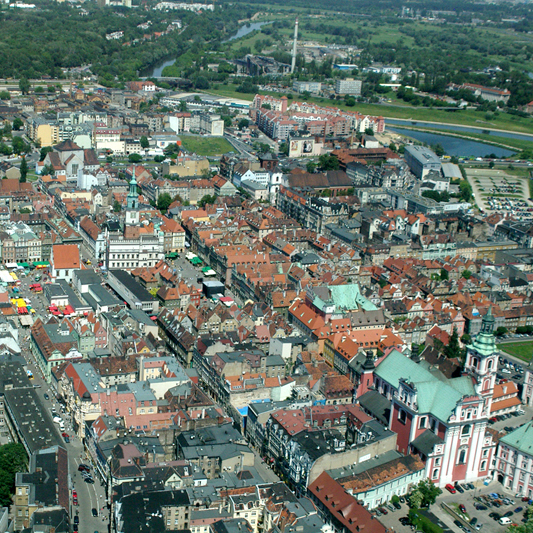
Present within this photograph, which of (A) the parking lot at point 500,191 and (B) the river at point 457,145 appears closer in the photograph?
(A) the parking lot at point 500,191

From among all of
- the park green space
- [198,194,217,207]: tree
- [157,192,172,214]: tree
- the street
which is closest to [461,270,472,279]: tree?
[198,194,217,207]: tree

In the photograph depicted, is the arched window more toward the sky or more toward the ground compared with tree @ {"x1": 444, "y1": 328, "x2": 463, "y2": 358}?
more toward the sky

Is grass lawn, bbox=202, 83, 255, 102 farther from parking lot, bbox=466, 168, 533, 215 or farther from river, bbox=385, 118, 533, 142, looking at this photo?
parking lot, bbox=466, 168, 533, 215

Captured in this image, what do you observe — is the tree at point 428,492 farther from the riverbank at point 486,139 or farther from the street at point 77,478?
the riverbank at point 486,139

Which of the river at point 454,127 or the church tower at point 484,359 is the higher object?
the church tower at point 484,359

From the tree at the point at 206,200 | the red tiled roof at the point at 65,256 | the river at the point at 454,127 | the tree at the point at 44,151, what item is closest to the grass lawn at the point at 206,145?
the tree at the point at 44,151

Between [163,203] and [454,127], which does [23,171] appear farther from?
[454,127]
